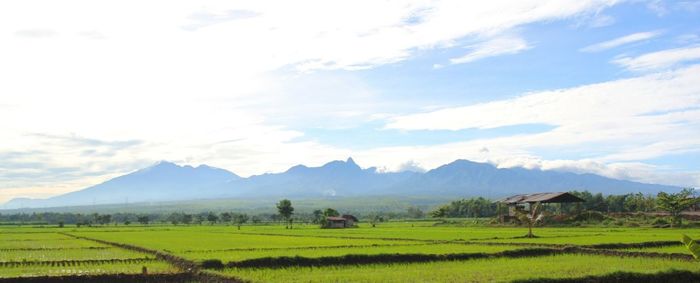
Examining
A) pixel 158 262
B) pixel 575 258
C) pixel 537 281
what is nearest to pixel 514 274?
pixel 537 281

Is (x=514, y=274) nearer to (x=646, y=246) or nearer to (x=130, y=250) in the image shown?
(x=646, y=246)

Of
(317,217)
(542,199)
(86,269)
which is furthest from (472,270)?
(317,217)

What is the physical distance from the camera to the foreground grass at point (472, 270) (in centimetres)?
1711

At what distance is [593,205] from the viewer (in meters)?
77.8

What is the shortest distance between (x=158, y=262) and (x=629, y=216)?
139 ft

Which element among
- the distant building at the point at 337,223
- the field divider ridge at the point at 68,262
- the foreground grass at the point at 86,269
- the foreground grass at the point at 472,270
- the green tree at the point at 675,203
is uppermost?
the green tree at the point at 675,203

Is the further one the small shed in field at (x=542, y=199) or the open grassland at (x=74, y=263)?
the small shed in field at (x=542, y=199)

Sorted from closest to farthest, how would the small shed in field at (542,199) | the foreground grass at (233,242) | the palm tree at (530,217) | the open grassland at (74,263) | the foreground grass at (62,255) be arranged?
the open grassland at (74,263) < the foreground grass at (62,255) < the foreground grass at (233,242) < the palm tree at (530,217) < the small shed in field at (542,199)

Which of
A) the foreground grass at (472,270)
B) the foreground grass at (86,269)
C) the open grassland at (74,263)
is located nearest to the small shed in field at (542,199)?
the foreground grass at (472,270)

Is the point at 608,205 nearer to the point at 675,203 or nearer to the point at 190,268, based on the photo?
the point at 675,203

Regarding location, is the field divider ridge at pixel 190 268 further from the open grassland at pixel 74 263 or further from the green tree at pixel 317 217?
the green tree at pixel 317 217

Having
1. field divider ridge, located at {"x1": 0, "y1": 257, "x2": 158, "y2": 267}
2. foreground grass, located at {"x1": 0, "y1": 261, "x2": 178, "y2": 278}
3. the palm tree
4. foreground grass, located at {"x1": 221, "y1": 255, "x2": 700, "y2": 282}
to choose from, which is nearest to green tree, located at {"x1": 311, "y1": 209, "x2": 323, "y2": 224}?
the palm tree

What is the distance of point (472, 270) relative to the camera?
63.3ft

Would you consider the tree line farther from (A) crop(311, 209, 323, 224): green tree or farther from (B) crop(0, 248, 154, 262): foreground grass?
(B) crop(0, 248, 154, 262): foreground grass
